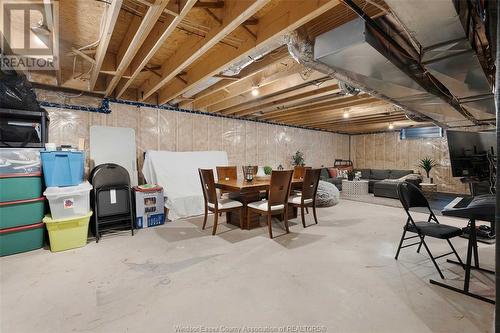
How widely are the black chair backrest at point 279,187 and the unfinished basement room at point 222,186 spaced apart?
3cm

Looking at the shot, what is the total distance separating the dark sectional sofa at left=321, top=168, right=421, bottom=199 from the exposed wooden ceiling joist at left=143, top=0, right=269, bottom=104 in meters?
5.48

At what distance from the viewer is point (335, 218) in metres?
4.23

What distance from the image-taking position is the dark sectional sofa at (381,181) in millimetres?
6330

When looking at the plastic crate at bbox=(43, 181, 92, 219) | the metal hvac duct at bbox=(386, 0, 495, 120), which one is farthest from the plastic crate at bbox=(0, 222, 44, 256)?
the metal hvac duct at bbox=(386, 0, 495, 120)

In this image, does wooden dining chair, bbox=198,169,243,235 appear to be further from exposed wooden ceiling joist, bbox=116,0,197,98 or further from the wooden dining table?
exposed wooden ceiling joist, bbox=116,0,197,98

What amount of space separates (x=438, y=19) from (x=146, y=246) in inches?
140

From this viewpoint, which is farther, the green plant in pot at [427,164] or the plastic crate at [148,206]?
the green plant in pot at [427,164]

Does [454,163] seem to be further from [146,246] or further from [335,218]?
[146,246]

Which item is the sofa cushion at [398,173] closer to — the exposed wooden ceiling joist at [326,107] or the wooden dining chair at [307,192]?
the exposed wooden ceiling joist at [326,107]

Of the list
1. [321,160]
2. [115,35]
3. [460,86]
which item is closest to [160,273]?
[115,35]

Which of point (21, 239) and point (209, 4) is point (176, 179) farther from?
point (209, 4)

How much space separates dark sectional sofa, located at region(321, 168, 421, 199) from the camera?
633cm

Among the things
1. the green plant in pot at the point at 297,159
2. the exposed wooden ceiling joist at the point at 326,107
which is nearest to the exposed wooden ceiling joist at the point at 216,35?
the exposed wooden ceiling joist at the point at 326,107

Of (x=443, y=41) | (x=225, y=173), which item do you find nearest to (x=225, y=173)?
(x=225, y=173)
